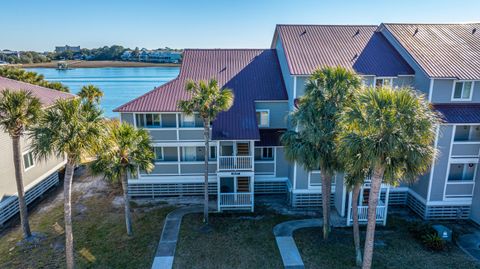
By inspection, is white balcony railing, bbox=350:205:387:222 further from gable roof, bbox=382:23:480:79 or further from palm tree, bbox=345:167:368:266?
gable roof, bbox=382:23:480:79

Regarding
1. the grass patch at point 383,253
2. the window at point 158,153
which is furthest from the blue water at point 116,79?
the grass patch at point 383,253

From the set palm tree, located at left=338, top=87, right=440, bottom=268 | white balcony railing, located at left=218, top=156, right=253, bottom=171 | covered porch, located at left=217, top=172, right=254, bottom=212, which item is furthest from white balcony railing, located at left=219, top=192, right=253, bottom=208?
palm tree, located at left=338, top=87, right=440, bottom=268

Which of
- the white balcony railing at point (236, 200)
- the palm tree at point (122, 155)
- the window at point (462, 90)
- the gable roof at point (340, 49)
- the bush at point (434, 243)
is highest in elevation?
the gable roof at point (340, 49)

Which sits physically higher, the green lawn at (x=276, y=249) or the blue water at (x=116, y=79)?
the blue water at (x=116, y=79)

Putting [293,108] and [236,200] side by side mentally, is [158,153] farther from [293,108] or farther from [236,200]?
[293,108]

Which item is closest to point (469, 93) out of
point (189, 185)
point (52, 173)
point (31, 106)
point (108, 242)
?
point (189, 185)

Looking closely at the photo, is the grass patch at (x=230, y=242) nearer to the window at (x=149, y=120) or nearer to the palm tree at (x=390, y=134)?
the window at (x=149, y=120)

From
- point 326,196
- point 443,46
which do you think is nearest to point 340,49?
point 443,46
